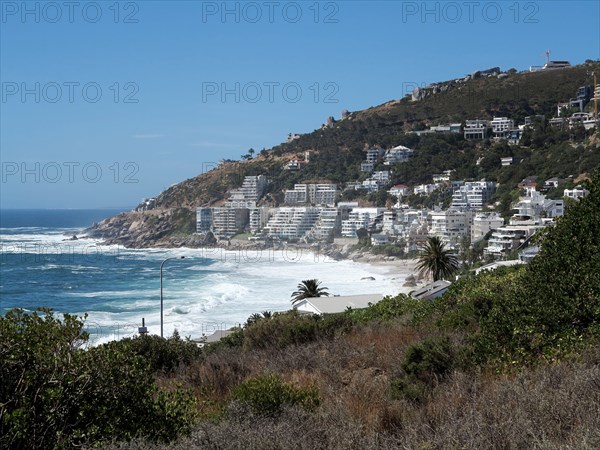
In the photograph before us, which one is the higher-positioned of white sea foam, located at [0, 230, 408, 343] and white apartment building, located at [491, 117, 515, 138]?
white apartment building, located at [491, 117, 515, 138]

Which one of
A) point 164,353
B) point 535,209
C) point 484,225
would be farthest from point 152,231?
point 164,353

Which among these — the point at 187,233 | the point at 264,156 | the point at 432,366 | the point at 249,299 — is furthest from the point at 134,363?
the point at 264,156

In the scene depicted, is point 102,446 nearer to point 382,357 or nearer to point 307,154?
point 382,357

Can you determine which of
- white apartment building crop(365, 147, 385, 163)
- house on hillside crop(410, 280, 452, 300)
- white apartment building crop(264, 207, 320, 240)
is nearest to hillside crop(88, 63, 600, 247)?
Answer: white apartment building crop(365, 147, 385, 163)

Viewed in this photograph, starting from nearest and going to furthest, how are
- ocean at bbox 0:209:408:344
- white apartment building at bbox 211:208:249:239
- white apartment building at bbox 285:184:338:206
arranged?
1. ocean at bbox 0:209:408:344
2. white apartment building at bbox 211:208:249:239
3. white apartment building at bbox 285:184:338:206

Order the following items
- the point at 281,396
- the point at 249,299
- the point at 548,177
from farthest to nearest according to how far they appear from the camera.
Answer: the point at 548,177
the point at 249,299
the point at 281,396

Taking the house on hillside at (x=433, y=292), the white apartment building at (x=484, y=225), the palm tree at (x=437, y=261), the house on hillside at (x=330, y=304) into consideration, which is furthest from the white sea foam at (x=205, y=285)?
the house on hillside at (x=433, y=292)

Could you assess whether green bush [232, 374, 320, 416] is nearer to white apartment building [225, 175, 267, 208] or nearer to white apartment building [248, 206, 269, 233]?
white apartment building [248, 206, 269, 233]
